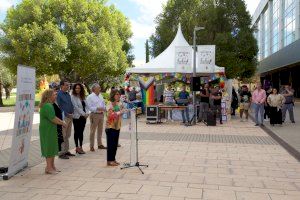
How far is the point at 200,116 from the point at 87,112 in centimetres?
902

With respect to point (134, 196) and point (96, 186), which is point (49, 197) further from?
point (134, 196)

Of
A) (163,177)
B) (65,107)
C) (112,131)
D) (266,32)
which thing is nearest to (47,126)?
(112,131)

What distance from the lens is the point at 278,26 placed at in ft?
164

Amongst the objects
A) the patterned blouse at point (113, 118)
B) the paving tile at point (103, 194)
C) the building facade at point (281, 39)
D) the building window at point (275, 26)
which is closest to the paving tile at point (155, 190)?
the paving tile at point (103, 194)

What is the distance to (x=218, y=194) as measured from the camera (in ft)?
19.7

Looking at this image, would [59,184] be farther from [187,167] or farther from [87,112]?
[87,112]

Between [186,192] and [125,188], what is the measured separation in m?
0.93

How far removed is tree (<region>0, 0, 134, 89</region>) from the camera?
32.3 metres

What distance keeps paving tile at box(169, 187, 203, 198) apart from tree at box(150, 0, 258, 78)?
32.1m

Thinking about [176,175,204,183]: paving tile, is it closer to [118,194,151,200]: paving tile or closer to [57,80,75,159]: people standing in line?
[118,194,151,200]: paving tile

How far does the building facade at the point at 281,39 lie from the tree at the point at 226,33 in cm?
329

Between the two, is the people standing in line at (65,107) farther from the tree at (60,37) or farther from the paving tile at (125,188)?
the tree at (60,37)

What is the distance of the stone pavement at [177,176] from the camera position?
6.02 meters

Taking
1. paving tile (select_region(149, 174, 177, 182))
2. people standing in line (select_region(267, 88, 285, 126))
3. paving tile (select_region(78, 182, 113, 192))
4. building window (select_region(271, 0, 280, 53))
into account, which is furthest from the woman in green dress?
building window (select_region(271, 0, 280, 53))
